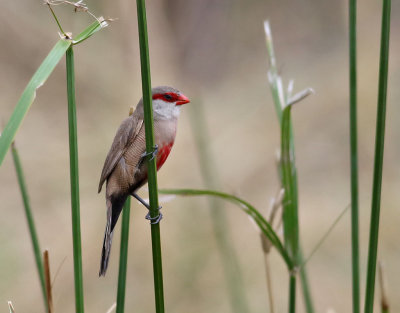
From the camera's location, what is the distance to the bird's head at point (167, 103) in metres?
1.26

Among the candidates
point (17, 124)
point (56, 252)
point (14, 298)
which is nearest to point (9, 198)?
point (56, 252)

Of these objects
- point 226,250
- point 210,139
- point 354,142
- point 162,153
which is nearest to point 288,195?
point 354,142

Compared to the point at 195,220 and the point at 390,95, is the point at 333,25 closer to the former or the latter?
the point at 390,95

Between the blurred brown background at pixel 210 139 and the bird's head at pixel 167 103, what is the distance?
6.87ft

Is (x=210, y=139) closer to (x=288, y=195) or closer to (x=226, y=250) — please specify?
(x=226, y=250)

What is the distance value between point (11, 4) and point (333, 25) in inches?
108

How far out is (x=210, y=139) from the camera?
420 centimetres

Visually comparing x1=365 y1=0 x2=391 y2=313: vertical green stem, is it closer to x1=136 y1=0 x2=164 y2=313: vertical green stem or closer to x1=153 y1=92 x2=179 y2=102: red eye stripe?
x1=136 y1=0 x2=164 y2=313: vertical green stem

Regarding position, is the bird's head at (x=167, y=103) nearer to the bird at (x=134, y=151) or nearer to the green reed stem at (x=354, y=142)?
Answer: the bird at (x=134, y=151)

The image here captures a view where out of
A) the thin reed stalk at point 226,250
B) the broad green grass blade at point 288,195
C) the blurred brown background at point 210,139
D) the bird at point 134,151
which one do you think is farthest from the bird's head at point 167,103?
the blurred brown background at point 210,139

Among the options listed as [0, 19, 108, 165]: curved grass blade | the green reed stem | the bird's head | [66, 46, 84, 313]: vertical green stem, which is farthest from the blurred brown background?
[0, 19, 108, 165]: curved grass blade

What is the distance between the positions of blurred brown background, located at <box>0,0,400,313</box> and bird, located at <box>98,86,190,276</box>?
2.10 m

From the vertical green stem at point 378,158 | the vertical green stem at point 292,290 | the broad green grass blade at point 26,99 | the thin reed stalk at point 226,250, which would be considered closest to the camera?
the broad green grass blade at point 26,99

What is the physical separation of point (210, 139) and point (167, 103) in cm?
293
